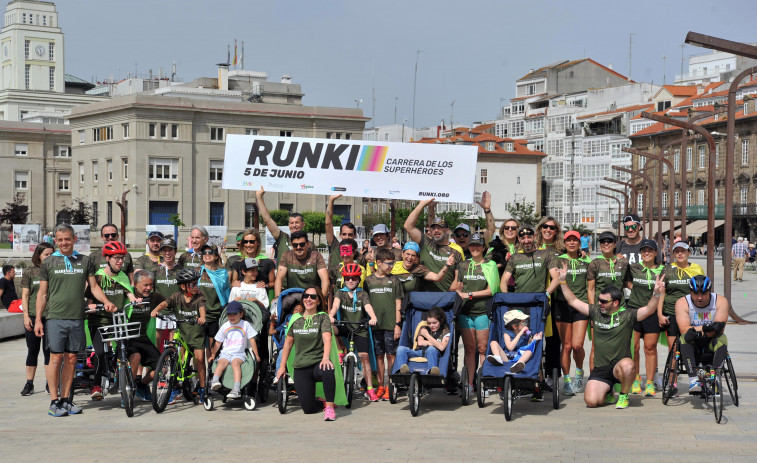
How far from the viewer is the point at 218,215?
306 ft

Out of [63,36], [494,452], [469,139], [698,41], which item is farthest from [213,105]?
[494,452]

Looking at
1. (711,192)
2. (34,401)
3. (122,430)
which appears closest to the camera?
(122,430)

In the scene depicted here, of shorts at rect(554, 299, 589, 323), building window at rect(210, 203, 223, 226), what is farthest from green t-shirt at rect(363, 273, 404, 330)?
building window at rect(210, 203, 223, 226)

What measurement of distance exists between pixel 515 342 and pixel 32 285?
17.8 feet

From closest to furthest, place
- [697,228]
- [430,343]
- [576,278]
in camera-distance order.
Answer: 1. [430,343]
2. [576,278]
3. [697,228]

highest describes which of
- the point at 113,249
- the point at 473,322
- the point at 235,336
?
the point at 113,249

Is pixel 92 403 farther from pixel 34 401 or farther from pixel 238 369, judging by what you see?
pixel 238 369

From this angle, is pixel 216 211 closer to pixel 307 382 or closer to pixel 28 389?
pixel 28 389

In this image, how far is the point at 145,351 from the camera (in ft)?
39.2

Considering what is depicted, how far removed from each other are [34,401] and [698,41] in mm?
10531

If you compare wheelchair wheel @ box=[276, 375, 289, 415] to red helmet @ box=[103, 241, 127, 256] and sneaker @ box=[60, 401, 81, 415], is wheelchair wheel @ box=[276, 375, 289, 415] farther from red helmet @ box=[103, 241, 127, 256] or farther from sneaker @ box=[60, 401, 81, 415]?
red helmet @ box=[103, 241, 127, 256]

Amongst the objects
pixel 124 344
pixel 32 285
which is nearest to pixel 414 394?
pixel 124 344

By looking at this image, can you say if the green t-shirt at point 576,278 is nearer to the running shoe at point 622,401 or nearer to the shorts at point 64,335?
the running shoe at point 622,401

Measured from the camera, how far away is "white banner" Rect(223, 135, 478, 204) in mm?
13523
